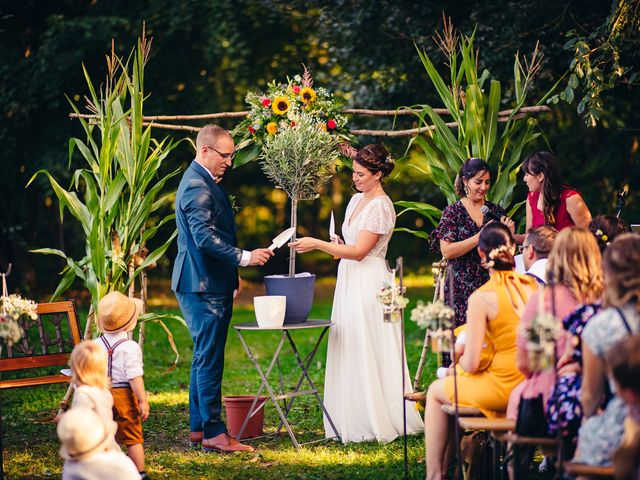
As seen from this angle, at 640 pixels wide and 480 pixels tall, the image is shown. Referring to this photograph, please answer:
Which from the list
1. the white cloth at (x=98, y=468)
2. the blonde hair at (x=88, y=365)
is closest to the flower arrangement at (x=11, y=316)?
the blonde hair at (x=88, y=365)

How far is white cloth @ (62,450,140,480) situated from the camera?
3.99m

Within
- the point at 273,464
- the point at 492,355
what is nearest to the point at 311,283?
the point at 273,464

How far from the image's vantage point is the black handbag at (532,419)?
3.92 metres

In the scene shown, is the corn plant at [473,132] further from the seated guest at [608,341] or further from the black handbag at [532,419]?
the seated guest at [608,341]

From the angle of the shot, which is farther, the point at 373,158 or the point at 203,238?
the point at 373,158

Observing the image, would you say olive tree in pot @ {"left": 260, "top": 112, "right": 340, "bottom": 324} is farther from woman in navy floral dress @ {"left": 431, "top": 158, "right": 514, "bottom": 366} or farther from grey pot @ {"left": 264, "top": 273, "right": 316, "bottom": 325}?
woman in navy floral dress @ {"left": 431, "top": 158, "right": 514, "bottom": 366}

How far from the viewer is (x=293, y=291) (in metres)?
Result: 5.85

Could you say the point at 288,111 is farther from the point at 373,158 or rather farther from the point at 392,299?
the point at 392,299

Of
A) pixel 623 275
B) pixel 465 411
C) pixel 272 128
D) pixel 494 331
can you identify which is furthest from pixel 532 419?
pixel 272 128

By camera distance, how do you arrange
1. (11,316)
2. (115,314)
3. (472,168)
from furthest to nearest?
(472,168)
(115,314)
(11,316)

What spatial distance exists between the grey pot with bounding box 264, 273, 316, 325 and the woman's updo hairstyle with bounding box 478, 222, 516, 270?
169 centimetres

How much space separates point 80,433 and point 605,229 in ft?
9.45

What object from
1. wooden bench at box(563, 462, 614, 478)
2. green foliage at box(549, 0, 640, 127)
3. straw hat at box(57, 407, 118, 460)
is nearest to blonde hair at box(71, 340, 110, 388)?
straw hat at box(57, 407, 118, 460)

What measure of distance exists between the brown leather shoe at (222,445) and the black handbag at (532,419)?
7.50 feet
